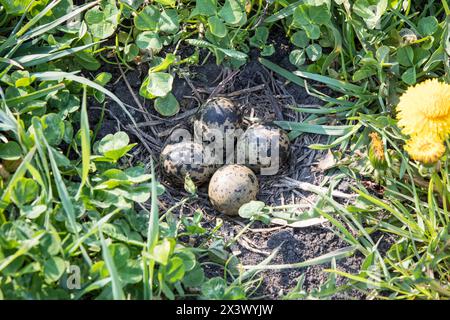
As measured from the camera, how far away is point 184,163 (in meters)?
3.21

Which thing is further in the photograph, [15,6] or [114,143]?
[15,6]

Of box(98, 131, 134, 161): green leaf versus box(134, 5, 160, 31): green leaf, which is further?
box(134, 5, 160, 31): green leaf

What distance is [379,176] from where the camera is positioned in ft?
10.3

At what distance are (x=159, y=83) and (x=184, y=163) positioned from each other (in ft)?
1.37

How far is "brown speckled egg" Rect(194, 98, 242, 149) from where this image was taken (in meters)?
3.27

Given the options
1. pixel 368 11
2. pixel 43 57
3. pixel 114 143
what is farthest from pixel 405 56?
pixel 43 57

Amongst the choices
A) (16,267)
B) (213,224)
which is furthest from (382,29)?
(16,267)

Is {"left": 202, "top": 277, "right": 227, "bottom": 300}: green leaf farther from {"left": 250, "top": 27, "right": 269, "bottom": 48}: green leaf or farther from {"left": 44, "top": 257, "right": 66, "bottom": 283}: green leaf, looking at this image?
{"left": 250, "top": 27, "right": 269, "bottom": 48}: green leaf

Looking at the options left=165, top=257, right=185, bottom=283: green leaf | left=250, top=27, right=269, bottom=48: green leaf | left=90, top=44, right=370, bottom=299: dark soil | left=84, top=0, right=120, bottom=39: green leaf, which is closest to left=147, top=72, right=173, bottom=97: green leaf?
left=90, top=44, right=370, bottom=299: dark soil

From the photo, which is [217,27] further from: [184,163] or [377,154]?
[377,154]

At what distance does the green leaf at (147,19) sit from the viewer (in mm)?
3326

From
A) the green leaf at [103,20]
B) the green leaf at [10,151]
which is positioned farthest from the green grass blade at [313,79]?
the green leaf at [10,151]

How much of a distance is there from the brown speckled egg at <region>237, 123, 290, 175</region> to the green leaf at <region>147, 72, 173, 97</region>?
0.45 meters

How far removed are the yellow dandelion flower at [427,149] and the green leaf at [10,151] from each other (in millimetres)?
1701
